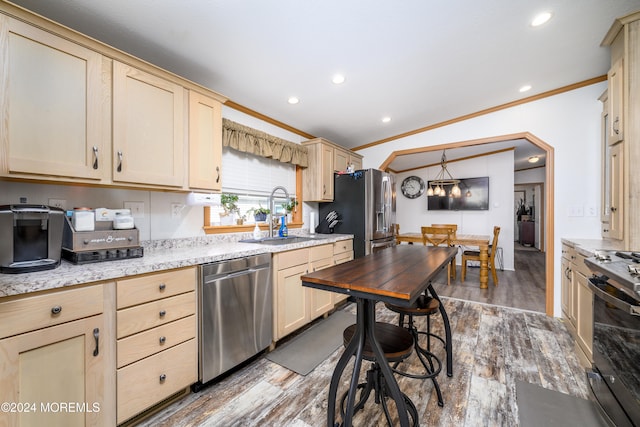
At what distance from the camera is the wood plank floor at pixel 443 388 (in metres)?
1.52

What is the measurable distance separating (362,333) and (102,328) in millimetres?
1332

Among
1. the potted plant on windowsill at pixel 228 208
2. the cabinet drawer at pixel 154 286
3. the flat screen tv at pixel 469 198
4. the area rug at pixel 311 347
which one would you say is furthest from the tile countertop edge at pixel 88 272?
the flat screen tv at pixel 469 198

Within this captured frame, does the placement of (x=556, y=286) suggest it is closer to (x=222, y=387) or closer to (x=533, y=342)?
(x=533, y=342)

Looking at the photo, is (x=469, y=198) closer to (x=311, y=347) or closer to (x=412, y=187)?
(x=412, y=187)

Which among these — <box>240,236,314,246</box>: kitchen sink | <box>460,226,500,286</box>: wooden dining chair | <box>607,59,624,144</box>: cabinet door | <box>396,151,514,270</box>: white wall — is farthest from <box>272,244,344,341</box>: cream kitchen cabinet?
<box>396,151,514,270</box>: white wall

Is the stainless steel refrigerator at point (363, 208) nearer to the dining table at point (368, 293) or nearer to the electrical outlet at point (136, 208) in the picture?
the dining table at point (368, 293)

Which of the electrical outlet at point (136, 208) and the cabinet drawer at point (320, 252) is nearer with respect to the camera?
the electrical outlet at point (136, 208)

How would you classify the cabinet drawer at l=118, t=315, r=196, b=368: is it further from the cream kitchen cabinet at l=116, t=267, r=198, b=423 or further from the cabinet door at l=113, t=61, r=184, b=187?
the cabinet door at l=113, t=61, r=184, b=187

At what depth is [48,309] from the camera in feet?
3.77

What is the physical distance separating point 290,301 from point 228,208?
3.88 feet

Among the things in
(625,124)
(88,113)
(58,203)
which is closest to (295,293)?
(58,203)

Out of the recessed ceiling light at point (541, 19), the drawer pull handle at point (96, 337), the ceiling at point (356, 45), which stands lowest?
the drawer pull handle at point (96, 337)

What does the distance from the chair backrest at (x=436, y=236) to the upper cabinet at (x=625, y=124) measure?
7.02 feet

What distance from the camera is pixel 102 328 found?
51.3 inches
